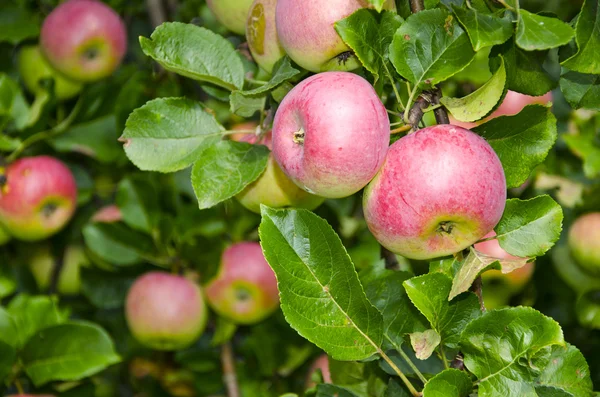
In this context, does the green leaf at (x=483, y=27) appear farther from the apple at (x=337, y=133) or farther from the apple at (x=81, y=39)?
the apple at (x=81, y=39)

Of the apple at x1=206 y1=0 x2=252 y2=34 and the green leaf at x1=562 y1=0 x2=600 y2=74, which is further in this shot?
the apple at x1=206 y1=0 x2=252 y2=34

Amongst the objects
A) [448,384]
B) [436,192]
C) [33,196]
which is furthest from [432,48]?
[33,196]

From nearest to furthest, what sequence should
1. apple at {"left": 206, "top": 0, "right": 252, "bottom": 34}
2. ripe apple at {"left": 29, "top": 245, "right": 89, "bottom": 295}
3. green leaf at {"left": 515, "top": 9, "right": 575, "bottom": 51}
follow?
green leaf at {"left": 515, "top": 9, "right": 575, "bottom": 51}
apple at {"left": 206, "top": 0, "right": 252, "bottom": 34}
ripe apple at {"left": 29, "top": 245, "right": 89, "bottom": 295}

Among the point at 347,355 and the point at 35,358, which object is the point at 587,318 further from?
the point at 35,358

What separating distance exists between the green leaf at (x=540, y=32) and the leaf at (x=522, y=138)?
119mm

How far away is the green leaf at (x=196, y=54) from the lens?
100 centimetres

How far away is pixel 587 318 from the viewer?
1488 mm

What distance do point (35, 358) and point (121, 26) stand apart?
0.88 meters

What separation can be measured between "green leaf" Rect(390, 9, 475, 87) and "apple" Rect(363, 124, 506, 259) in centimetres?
7

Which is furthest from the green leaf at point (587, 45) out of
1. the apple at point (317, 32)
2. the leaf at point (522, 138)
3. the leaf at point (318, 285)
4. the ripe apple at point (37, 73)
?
the ripe apple at point (37, 73)

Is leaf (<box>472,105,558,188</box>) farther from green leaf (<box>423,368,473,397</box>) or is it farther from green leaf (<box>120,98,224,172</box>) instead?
green leaf (<box>120,98,224,172</box>)

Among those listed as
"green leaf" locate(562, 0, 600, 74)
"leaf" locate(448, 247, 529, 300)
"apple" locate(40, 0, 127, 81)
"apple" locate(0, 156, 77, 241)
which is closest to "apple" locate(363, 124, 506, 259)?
"leaf" locate(448, 247, 529, 300)

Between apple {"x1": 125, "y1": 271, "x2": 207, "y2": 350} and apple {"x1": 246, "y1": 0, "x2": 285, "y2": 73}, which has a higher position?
apple {"x1": 246, "y1": 0, "x2": 285, "y2": 73}

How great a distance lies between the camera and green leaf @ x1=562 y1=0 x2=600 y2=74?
844 mm
